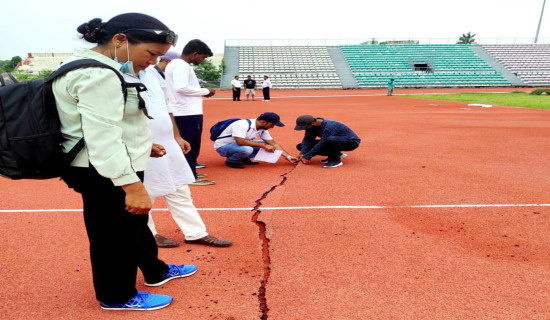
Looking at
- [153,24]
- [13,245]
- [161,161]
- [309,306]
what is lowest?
[13,245]

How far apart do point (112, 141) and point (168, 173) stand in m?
1.12

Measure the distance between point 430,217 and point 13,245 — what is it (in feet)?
13.0

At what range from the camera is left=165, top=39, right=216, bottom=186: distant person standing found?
4598 mm

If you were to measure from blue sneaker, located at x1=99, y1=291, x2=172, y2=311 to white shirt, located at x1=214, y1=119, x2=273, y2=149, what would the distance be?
3.92 metres

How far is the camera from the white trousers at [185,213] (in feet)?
10.5

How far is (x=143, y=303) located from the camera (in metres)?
2.44

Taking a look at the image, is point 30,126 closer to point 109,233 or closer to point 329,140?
point 109,233

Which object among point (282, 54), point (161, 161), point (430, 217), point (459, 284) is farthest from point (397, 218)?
point (282, 54)

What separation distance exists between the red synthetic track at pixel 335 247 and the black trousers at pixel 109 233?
245 mm

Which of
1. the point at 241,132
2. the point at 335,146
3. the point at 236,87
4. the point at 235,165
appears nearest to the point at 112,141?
the point at 241,132

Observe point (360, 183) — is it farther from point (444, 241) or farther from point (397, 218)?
point (444, 241)

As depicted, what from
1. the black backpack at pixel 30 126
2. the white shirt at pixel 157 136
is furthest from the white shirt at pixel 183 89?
the black backpack at pixel 30 126

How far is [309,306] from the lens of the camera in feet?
8.23

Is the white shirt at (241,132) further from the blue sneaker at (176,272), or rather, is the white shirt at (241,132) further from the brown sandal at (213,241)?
the blue sneaker at (176,272)
